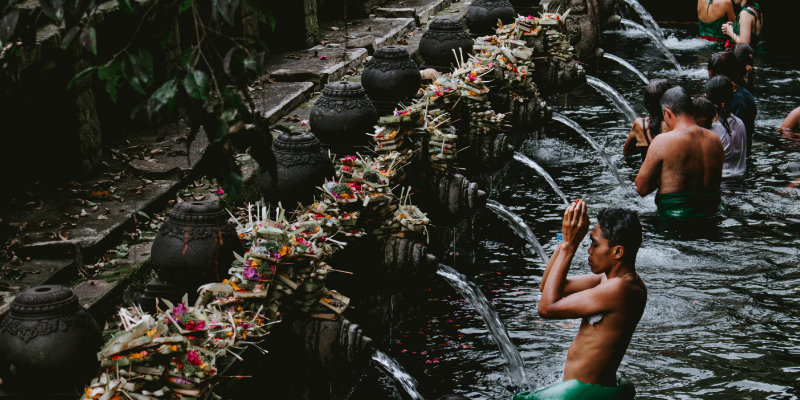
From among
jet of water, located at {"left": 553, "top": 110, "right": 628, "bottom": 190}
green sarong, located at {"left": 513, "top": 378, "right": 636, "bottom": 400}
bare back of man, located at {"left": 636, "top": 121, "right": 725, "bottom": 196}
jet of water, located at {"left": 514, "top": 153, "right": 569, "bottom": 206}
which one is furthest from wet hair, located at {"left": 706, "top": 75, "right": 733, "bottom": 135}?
green sarong, located at {"left": 513, "top": 378, "right": 636, "bottom": 400}

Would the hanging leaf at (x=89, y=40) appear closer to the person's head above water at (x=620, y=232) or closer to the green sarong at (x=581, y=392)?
the person's head above water at (x=620, y=232)

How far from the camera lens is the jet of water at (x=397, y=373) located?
554cm

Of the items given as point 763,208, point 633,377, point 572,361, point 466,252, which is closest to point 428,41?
point 466,252

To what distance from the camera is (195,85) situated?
258 centimetres

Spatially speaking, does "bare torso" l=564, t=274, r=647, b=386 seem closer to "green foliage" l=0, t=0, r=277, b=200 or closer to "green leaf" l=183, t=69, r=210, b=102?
"green foliage" l=0, t=0, r=277, b=200

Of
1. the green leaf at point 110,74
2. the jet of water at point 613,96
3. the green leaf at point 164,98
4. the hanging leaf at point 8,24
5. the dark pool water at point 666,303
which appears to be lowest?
the dark pool water at point 666,303

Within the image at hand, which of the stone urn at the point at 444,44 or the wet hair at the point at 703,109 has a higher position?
the stone urn at the point at 444,44

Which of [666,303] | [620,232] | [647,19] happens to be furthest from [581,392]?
[647,19]

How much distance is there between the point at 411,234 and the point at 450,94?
2539 mm

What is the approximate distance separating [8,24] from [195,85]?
24.1 inches

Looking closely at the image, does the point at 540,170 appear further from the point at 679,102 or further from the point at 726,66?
the point at 679,102

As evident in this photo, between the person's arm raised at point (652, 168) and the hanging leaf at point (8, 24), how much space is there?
235 inches

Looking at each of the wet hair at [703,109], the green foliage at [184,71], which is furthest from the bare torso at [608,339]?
the wet hair at [703,109]

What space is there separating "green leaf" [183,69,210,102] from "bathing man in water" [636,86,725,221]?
565cm
